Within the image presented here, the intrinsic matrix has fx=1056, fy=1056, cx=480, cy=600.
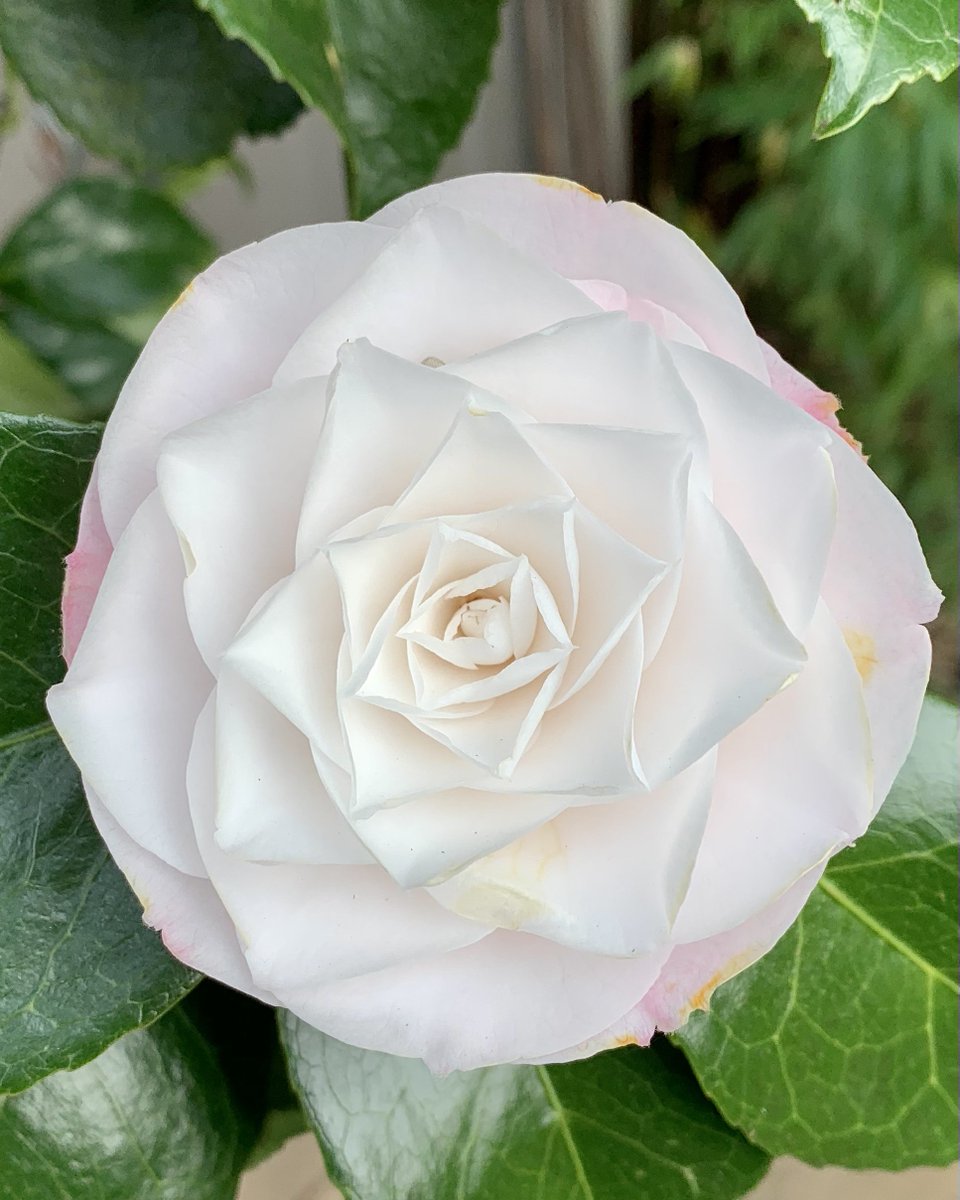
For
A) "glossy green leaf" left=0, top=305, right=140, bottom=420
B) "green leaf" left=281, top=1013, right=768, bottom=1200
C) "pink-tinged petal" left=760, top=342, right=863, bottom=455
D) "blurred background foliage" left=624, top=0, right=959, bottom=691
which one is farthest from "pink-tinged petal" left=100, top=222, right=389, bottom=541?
"blurred background foliage" left=624, top=0, right=959, bottom=691

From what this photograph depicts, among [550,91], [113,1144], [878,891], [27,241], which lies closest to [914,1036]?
[878,891]

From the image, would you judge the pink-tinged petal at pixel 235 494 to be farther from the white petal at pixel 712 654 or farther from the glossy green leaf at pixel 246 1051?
the glossy green leaf at pixel 246 1051

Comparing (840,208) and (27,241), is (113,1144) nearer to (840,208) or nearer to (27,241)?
(27,241)

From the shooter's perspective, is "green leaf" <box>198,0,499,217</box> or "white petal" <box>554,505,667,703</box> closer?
"white petal" <box>554,505,667,703</box>

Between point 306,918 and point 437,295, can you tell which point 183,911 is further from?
point 437,295

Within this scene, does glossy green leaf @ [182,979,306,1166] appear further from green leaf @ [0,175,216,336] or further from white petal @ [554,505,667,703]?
green leaf @ [0,175,216,336]

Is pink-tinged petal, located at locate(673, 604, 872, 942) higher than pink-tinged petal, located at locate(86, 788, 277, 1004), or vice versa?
pink-tinged petal, located at locate(673, 604, 872, 942)
